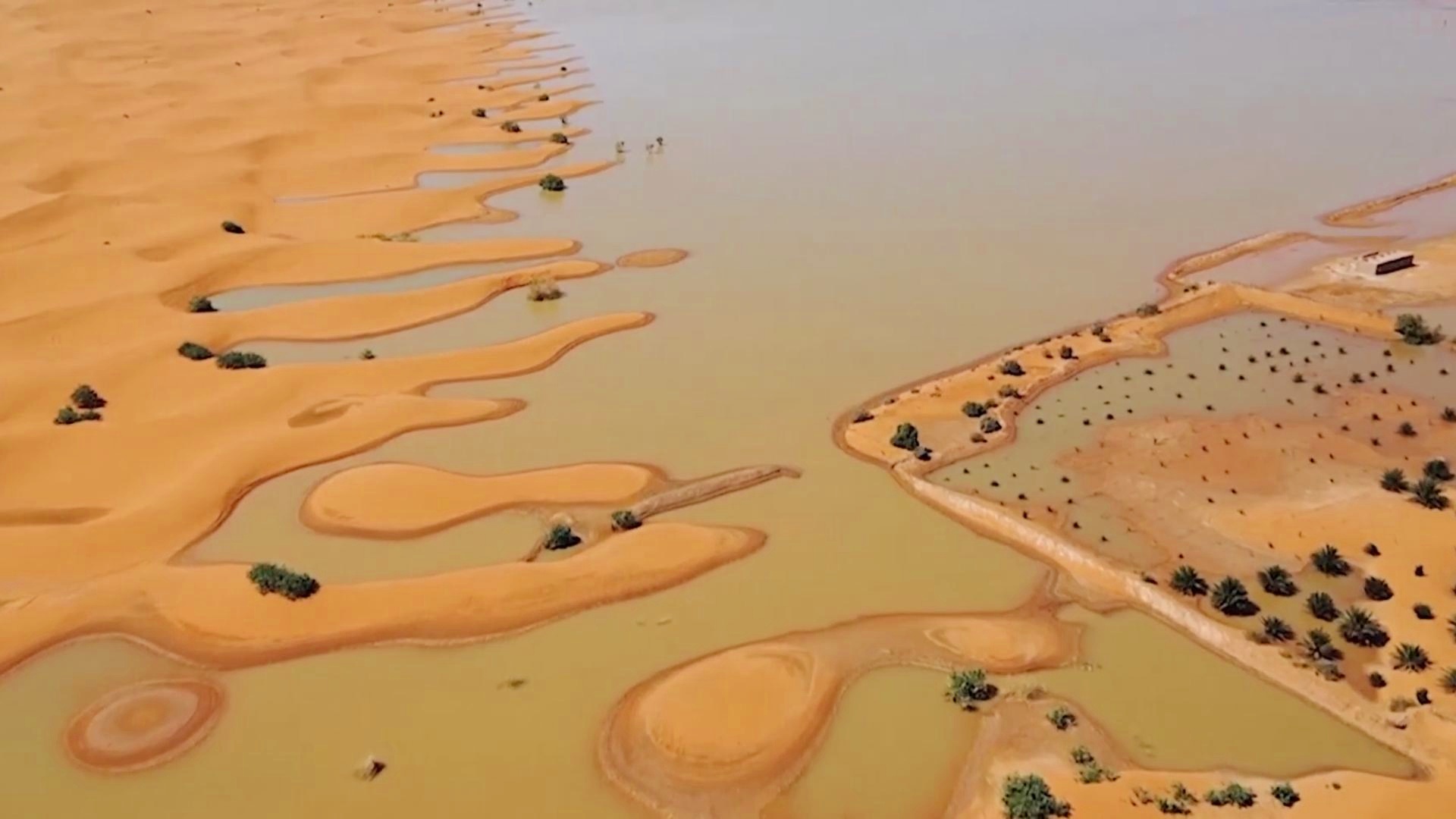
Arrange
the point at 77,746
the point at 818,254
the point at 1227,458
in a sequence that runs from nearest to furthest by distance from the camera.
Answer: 1. the point at 77,746
2. the point at 1227,458
3. the point at 818,254

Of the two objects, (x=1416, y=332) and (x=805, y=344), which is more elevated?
(x=1416, y=332)

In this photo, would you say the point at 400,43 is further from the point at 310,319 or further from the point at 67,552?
the point at 67,552

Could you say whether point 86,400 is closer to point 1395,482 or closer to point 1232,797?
point 1232,797

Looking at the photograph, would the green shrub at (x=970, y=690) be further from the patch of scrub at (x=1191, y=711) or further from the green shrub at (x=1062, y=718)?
the green shrub at (x=1062, y=718)

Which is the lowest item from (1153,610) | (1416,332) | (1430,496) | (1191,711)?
(1191,711)

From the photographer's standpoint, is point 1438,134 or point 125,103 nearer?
point 1438,134

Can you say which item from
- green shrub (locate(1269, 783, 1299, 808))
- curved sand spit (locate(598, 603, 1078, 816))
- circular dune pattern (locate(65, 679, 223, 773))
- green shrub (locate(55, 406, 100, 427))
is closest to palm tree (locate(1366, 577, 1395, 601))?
curved sand spit (locate(598, 603, 1078, 816))

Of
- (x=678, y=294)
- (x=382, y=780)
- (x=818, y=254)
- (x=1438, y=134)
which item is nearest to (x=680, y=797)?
(x=382, y=780)

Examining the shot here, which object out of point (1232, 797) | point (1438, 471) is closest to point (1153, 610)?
point (1232, 797)
